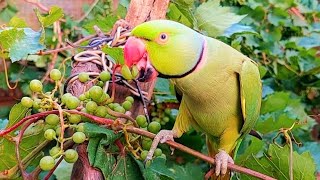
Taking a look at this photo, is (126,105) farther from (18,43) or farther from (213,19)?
(213,19)

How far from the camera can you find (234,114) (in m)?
0.76

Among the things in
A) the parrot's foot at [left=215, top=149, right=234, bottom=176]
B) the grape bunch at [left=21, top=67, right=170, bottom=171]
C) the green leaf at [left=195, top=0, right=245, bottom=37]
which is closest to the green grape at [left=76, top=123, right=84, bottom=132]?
the grape bunch at [left=21, top=67, right=170, bottom=171]

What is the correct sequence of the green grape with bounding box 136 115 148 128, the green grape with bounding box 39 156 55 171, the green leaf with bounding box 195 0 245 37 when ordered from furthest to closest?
the green leaf with bounding box 195 0 245 37
the green grape with bounding box 136 115 148 128
the green grape with bounding box 39 156 55 171

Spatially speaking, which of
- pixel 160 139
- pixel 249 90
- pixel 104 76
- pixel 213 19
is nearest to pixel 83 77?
pixel 104 76

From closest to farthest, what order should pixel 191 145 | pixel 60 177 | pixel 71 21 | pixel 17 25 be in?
1. pixel 17 25
2. pixel 60 177
3. pixel 191 145
4. pixel 71 21

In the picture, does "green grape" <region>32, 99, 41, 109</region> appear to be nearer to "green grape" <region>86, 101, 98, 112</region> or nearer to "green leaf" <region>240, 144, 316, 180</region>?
"green grape" <region>86, 101, 98, 112</region>

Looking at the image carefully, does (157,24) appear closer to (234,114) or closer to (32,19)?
(234,114)

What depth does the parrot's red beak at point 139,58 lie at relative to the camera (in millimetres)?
585

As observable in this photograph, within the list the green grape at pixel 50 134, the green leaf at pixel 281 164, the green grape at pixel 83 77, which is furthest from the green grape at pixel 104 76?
the green leaf at pixel 281 164

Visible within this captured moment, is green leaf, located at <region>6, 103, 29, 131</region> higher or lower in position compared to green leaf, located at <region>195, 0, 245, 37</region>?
lower

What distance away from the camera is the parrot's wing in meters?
0.72

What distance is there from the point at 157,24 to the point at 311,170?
0.96 ft

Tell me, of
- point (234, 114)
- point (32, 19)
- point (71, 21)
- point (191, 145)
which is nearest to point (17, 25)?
point (234, 114)

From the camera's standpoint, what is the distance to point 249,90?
0.73 m
